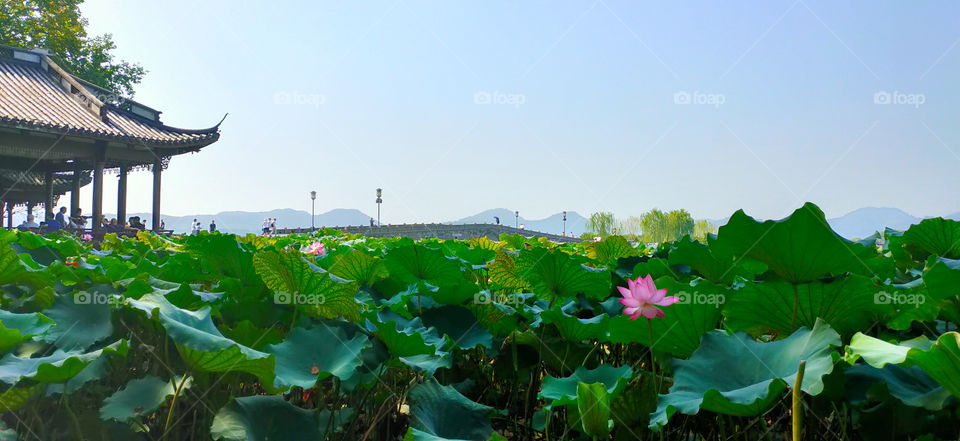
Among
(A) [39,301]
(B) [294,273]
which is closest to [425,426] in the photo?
(B) [294,273]

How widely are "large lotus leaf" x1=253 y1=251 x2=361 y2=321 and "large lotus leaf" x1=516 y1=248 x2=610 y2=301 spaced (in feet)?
1.32

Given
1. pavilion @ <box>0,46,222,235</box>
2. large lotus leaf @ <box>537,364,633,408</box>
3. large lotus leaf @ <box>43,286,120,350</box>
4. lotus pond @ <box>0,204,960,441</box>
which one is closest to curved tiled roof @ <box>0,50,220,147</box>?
pavilion @ <box>0,46,222,235</box>

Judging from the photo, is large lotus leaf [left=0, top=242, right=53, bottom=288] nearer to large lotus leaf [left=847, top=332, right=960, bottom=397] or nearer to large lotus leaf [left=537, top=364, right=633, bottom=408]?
large lotus leaf [left=537, top=364, right=633, bottom=408]

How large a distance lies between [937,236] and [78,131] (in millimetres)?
13524

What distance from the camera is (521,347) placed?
45.8 inches

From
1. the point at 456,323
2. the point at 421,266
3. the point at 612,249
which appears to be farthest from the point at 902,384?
the point at 612,249

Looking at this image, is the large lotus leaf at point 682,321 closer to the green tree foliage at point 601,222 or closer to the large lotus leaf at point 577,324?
the large lotus leaf at point 577,324

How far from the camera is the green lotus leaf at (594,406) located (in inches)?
27.2

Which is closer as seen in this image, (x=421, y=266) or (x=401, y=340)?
(x=401, y=340)

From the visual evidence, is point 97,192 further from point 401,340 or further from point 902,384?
point 902,384

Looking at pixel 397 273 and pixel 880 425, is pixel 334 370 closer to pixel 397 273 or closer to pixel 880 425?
pixel 397 273

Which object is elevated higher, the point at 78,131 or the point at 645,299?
the point at 78,131

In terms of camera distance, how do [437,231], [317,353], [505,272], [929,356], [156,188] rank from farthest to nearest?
[437,231], [156,188], [505,272], [317,353], [929,356]

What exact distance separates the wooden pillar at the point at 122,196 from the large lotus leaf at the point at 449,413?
1509cm
